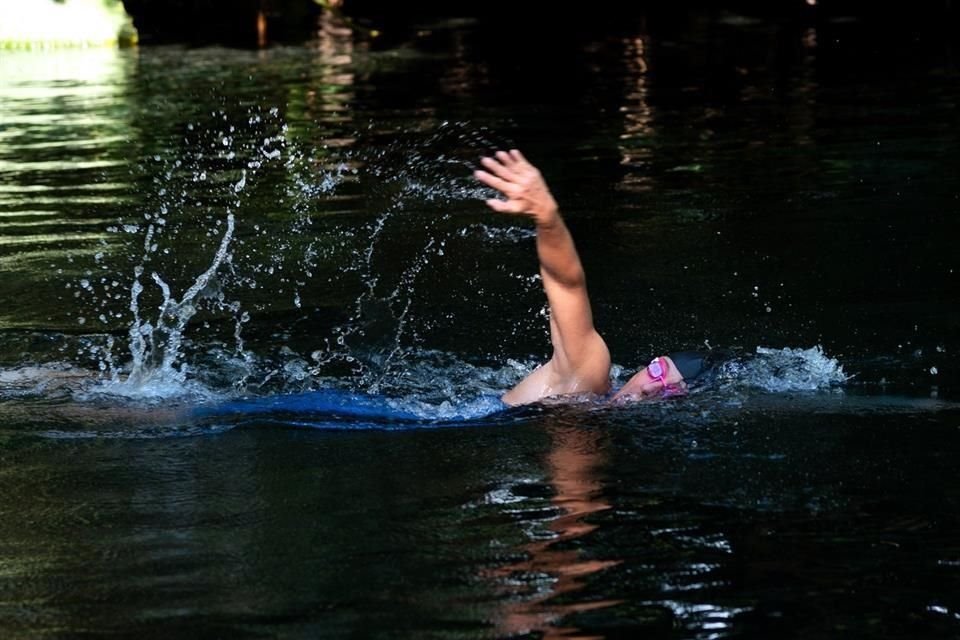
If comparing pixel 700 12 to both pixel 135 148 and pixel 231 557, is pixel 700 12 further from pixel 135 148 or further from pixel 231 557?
pixel 231 557

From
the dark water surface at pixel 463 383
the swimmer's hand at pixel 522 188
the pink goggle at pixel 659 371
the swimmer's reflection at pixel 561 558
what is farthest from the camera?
the pink goggle at pixel 659 371

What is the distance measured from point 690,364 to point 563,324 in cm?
78

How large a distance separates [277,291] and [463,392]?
9.00ft

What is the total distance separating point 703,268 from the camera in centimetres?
1020

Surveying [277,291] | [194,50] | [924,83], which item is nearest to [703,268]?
[277,291]

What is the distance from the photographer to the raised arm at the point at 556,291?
595 centimetres

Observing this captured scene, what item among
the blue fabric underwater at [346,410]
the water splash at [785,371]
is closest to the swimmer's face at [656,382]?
the water splash at [785,371]

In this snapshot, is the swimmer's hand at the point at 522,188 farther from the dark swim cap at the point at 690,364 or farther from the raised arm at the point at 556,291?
the dark swim cap at the point at 690,364

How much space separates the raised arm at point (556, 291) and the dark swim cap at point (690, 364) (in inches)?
15.0

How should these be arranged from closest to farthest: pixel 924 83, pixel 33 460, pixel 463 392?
pixel 33 460 → pixel 463 392 → pixel 924 83

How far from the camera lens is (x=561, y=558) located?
519 centimetres

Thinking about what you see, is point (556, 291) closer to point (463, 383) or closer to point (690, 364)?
point (690, 364)

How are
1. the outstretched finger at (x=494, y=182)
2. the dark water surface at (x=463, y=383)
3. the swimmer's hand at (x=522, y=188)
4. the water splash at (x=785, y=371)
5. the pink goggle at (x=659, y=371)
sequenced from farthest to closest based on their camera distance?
the water splash at (x=785, y=371)
the pink goggle at (x=659, y=371)
the swimmer's hand at (x=522, y=188)
the outstretched finger at (x=494, y=182)
the dark water surface at (x=463, y=383)

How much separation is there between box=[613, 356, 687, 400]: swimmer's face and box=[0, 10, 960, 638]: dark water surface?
0.13 metres
